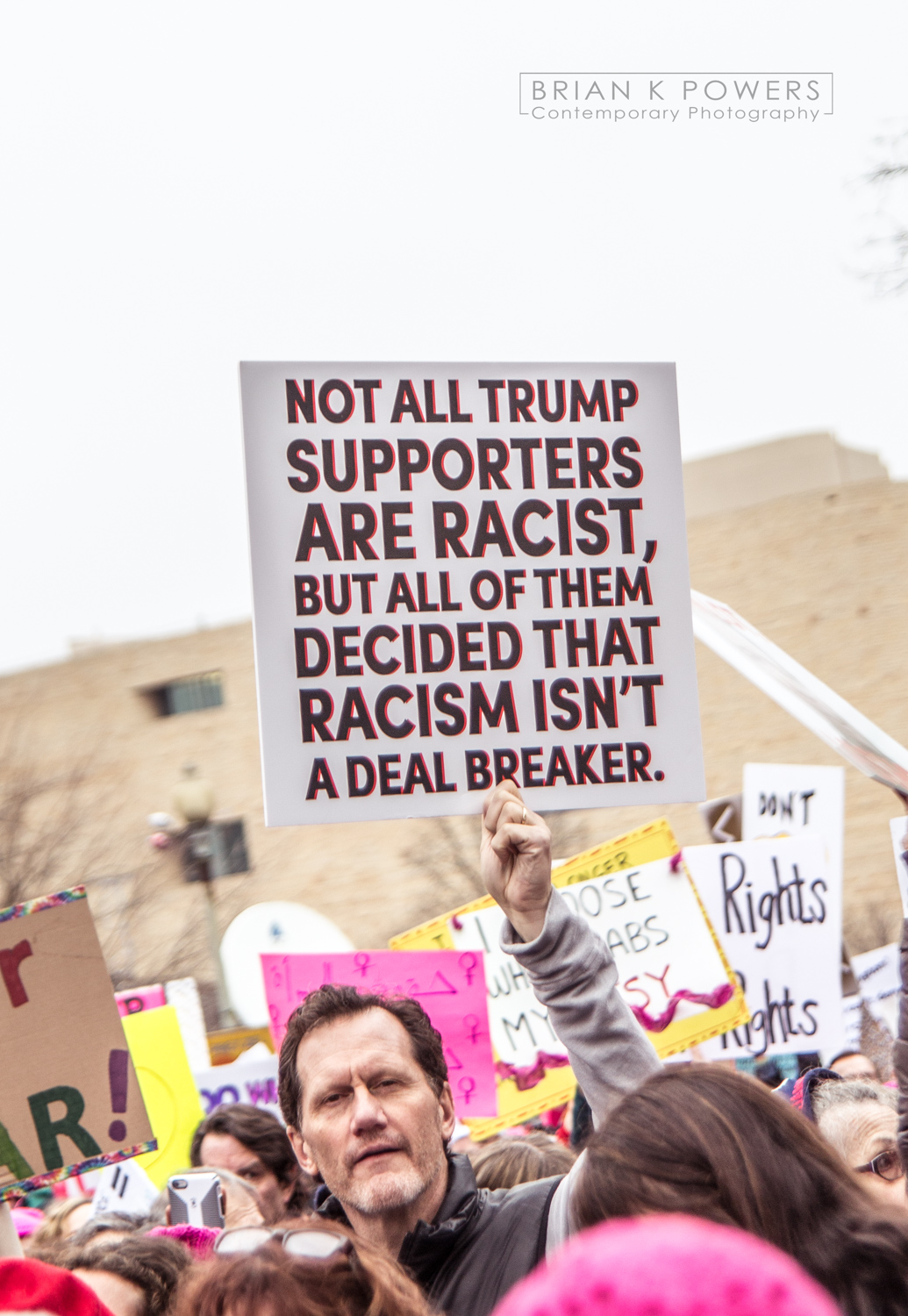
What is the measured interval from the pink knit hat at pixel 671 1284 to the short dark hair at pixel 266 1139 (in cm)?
370

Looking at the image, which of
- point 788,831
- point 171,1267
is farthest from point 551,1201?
point 788,831

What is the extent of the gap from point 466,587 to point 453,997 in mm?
1617

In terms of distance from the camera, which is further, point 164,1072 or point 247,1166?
point 164,1072

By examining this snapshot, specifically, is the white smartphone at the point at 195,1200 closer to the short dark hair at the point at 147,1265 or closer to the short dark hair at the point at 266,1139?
the short dark hair at the point at 147,1265

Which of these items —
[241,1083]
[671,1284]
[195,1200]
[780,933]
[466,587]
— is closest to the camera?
[671,1284]

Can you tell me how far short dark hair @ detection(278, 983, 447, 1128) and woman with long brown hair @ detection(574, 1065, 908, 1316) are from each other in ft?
2.60

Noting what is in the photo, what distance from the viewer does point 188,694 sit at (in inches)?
1080

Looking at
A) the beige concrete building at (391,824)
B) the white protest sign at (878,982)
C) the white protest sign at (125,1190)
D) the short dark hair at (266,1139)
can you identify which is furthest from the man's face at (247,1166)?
the beige concrete building at (391,824)

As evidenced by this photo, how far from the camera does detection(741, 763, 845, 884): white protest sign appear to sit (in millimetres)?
7699

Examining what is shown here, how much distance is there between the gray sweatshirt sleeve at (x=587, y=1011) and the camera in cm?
233

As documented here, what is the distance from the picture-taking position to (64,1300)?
1569 mm

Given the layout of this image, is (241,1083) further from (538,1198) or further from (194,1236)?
(538,1198)

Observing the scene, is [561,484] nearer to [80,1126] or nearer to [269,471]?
[269,471]

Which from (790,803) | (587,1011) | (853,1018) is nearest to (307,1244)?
(587,1011)
